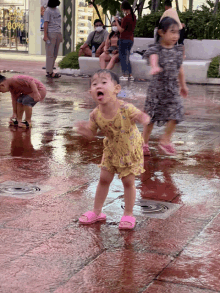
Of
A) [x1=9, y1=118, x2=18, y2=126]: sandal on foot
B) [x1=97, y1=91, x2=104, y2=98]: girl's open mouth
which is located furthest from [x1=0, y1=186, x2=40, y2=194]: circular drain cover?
[x1=9, y1=118, x2=18, y2=126]: sandal on foot

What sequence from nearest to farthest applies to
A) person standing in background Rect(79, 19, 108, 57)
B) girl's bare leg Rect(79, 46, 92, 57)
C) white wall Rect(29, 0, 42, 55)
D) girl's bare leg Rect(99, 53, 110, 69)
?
girl's bare leg Rect(99, 53, 110, 69) < person standing in background Rect(79, 19, 108, 57) < girl's bare leg Rect(79, 46, 92, 57) < white wall Rect(29, 0, 42, 55)

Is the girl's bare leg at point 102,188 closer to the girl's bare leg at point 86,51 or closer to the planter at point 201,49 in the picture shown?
the planter at point 201,49

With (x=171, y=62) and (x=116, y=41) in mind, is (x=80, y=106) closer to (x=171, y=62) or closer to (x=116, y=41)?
(x=171, y=62)

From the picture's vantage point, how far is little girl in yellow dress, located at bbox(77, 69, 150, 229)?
3531 millimetres

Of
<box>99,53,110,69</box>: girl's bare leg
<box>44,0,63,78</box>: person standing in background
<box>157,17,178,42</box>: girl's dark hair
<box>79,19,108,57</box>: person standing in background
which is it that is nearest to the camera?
<box>157,17,178,42</box>: girl's dark hair

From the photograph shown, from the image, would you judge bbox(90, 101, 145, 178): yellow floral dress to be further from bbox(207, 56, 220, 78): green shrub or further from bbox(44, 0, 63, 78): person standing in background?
bbox(207, 56, 220, 78): green shrub

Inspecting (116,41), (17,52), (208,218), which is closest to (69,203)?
(208,218)

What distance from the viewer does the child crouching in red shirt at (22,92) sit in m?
7.19

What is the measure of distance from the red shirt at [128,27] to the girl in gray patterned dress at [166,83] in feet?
28.7

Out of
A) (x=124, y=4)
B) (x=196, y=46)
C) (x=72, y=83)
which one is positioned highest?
(x=124, y=4)

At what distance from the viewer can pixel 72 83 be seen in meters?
14.5

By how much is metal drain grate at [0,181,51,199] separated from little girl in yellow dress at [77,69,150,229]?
0.80 m

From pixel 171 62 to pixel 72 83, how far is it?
29.6 ft

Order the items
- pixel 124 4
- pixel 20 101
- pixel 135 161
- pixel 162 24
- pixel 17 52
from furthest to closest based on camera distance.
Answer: pixel 17 52, pixel 124 4, pixel 20 101, pixel 162 24, pixel 135 161
